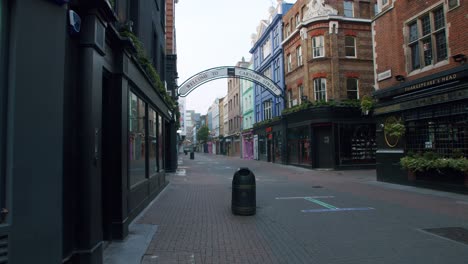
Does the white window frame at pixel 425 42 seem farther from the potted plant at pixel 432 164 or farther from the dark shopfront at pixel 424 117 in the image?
the potted plant at pixel 432 164

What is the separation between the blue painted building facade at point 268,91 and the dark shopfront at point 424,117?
15.4 metres

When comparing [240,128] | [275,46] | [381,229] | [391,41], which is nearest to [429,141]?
[391,41]

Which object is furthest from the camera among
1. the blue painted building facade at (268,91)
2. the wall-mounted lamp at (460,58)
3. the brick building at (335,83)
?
the blue painted building facade at (268,91)

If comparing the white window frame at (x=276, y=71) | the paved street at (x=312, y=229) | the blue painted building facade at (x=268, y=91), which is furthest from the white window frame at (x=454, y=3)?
the white window frame at (x=276, y=71)

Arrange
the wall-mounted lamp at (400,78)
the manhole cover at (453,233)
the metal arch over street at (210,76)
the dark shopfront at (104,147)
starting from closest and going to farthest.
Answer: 1. the dark shopfront at (104,147)
2. the manhole cover at (453,233)
3. the wall-mounted lamp at (400,78)
4. the metal arch over street at (210,76)

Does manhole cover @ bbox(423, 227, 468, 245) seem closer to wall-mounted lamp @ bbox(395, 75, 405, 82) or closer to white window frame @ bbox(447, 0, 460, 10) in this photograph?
white window frame @ bbox(447, 0, 460, 10)

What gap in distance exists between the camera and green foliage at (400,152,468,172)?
10.8 meters

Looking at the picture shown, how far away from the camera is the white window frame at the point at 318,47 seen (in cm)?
2395

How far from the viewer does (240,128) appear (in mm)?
50156

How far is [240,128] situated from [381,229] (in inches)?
1716

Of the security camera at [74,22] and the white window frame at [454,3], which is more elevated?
the white window frame at [454,3]

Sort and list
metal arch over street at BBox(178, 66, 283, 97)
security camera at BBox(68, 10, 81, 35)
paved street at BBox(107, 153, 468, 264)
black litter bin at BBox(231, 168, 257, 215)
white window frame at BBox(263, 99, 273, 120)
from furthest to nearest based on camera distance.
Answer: white window frame at BBox(263, 99, 273, 120)
metal arch over street at BBox(178, 66, 283, 97)
black litter bin at BBox(231, 168, 257, 215)
paved street at BBox(107, 153, 468, 264)
security camera at BBox(68, 10, 81, 35)

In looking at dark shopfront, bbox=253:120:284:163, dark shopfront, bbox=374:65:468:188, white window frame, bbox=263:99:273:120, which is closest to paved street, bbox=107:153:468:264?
dark shopfront, bbox=374:65:468:188

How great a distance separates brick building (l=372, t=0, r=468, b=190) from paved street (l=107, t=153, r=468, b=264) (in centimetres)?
253
